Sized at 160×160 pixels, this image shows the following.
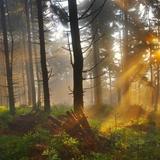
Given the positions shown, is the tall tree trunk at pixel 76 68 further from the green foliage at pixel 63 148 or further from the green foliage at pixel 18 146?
the green foliage at pixel 63 148

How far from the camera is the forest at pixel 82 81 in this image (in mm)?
10227

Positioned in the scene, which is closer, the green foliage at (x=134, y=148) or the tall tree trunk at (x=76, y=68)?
the green foliage at (x=134, y=148)

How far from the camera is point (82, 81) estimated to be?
12070 millimetres

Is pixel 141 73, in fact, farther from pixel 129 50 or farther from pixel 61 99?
pixel 61 99

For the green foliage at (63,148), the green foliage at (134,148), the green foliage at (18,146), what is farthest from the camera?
the green foliage at (134,148)

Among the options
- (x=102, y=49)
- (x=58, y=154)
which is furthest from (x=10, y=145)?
(x=102, y=49)

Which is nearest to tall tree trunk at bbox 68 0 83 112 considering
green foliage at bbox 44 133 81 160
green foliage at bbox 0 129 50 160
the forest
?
the forest

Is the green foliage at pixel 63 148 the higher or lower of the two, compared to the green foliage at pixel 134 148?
higher

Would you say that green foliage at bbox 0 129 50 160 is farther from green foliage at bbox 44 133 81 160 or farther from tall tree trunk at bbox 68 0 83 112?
tall tree trunk at bbox 68 0 83 112

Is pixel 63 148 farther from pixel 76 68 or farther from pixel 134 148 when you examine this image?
pixel 76 68

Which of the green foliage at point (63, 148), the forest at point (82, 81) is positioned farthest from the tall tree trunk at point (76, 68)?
the green foliage at point (63, 148)

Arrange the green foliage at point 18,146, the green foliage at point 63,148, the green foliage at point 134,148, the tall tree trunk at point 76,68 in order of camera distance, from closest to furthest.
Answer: the green foliage at point 63,148 < the green foliage at point 18,146 < the green foliage at point 134,148 < the tall tree trunk at point 76,68

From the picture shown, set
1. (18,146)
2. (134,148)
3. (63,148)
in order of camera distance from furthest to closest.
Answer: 1. (134,148)
2. (18,146)
3. (63,148)

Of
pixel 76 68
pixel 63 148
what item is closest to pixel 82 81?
pixel 76 68
